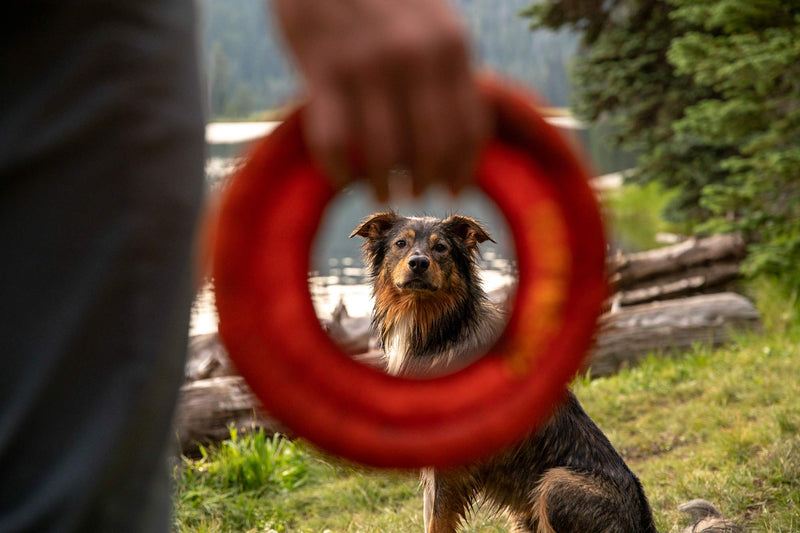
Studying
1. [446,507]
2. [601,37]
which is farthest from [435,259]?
[601,37]

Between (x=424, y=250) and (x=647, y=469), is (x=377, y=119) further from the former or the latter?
(x=647, y=469)

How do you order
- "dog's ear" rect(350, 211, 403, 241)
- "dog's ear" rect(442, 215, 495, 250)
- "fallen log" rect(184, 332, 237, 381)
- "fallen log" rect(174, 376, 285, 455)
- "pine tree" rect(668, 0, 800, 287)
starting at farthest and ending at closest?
"pine tree" rect(668, 0, 800, 287) → "fallen log" rect(184, 332, 237, 381) → "fallen log" rect(174, 376, 285, 455) → "dog's ear" rect(350, 211, 403, 241) → "dog's ear" rect(442, 215, 495, 250)

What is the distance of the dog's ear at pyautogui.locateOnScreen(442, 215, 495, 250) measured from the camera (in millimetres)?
3412

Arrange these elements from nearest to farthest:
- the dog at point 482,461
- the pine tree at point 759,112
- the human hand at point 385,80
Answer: the human hand at point 385,80
the dog at point 482,461
the pine tree at point 759,112

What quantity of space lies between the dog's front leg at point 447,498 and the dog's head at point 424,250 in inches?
34.2

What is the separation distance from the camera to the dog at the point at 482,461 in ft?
10.8

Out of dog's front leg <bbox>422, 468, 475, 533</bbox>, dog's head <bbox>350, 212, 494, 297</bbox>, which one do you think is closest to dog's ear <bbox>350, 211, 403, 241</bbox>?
dog's head <bbox>350, 212, 494, 297</bbox>

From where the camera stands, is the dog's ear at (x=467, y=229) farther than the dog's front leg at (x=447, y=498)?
No

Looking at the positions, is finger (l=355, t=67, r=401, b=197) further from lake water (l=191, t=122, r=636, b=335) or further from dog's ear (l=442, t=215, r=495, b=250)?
dog's ear (l=442, t=215, r=495, b=250)

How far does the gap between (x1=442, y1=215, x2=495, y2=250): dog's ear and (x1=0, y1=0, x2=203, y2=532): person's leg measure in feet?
8.50

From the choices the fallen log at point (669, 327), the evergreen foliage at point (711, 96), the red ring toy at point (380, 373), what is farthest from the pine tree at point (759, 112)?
the red ring toy at point (380, 373)

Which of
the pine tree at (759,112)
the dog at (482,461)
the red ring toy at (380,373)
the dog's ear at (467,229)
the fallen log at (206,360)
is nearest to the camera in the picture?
the red ring toy at (380,373)

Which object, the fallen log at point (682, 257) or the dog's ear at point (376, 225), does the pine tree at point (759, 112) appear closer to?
the fallen log at point (682, 257)

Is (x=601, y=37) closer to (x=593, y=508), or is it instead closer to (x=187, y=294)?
(x=593, y=508)
